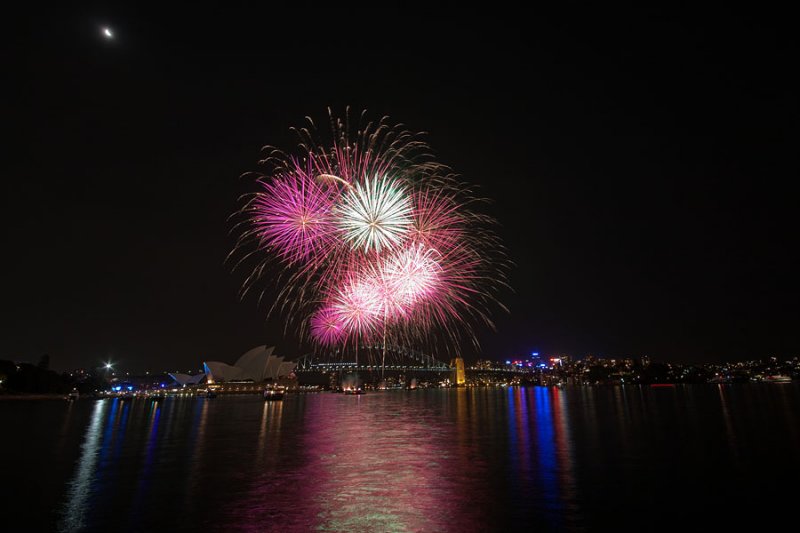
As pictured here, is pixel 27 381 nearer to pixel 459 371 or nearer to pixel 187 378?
pixel 187 378

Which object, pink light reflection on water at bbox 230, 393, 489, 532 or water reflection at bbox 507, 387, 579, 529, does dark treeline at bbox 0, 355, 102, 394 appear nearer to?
pink light reflection on water at bbox 230, 393, 489, 532

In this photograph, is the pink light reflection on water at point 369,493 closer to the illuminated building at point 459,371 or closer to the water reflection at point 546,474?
the water reflection at point 546,474

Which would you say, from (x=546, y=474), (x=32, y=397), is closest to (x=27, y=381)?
(x=32, y=397)

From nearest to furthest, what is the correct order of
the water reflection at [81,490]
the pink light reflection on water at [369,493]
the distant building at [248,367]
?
the pink light reflection on water at [369,493] < the water reflection at [81,490] < the distant building at [248,367]

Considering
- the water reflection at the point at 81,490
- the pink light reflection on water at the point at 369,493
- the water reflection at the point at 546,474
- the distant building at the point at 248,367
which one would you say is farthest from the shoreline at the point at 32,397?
the water reflection at the point at 546,474

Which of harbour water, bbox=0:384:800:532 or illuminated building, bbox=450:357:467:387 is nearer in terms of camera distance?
harbour water, bbox=0:384:800:532

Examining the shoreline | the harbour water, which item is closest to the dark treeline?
the shoreline

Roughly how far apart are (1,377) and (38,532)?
10442 centimetres

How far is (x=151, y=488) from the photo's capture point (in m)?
12.8

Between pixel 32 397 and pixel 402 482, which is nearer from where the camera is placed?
pixel 402 482

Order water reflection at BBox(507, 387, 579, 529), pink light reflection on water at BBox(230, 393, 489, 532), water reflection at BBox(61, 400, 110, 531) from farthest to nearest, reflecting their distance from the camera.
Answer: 1. water reflection at BBox(507, 387, 579, 529)
2. water reflection at BBox(61, 400, 110, 531)
3. pink light reflection on water at BBox(230, 393, 489, 532)

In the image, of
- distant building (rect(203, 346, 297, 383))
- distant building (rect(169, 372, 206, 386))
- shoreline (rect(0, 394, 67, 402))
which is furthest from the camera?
distant building (rect(169, 372, 206, 386))

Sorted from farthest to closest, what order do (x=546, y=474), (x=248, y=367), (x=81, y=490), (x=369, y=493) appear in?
(x=248, y=367) → (x=546, y=474) → (x=81, y=490) → (x=369, y=493)

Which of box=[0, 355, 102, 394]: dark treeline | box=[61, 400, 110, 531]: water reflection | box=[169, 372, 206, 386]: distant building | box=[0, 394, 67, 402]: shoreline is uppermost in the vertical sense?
box=[169, 372, 206, 386]: distant building
